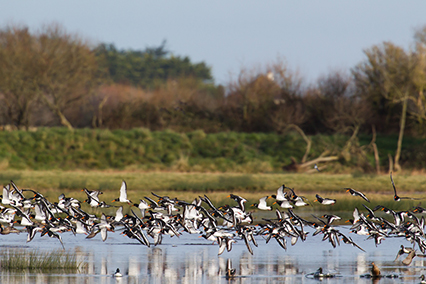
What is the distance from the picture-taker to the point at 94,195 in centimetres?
1379

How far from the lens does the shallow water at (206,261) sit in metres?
10.5

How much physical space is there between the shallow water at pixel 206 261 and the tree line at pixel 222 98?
32346 mm

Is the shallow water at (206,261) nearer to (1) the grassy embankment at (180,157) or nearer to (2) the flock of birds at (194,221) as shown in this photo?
(2) the flock of birds at (194,221)

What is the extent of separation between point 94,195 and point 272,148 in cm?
3208

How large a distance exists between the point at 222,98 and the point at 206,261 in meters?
40.8

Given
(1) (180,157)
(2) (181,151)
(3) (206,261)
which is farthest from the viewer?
(2) (181,151)

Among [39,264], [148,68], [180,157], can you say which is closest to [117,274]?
[39,264]

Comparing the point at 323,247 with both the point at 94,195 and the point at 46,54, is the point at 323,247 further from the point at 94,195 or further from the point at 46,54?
the point at 46,54

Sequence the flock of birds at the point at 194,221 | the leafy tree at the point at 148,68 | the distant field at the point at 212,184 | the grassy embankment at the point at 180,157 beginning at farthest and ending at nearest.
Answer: the leafy tree at the point at 148,68, the grassy embankment at the point at 180,157, the distant field at the point at 212,184, the flock of birds at the point at 194,221

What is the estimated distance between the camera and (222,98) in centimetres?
5241

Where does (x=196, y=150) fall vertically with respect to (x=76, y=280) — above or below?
above

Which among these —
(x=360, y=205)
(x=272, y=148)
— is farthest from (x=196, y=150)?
(x=360, y=205)

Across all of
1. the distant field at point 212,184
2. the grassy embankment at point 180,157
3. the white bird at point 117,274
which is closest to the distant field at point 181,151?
the grassy embankment at point 180,157

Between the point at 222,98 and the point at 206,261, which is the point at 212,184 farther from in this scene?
the point at 222,98
